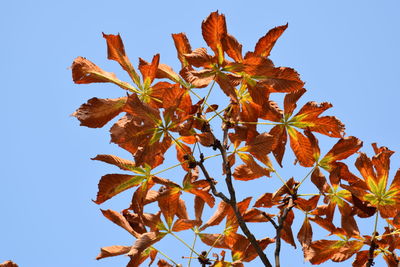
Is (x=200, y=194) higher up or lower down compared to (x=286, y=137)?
lower down

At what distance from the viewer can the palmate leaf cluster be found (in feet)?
5.38

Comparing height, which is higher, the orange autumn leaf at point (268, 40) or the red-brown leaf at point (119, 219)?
the orange autumn leaf at point (268, 40)

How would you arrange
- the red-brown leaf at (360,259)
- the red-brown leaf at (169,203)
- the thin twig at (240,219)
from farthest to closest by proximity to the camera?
the red-brown leaf at (360,259) → the red-brown leaf at (169,203) → the thin twig at (240,219)

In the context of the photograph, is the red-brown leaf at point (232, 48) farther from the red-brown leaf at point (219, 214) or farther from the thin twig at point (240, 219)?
the red-brown leaf at point (219, 214)

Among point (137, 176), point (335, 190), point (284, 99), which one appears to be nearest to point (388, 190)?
point (335, 190)

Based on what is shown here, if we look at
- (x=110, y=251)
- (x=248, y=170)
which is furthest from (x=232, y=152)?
(x=110, y=251)

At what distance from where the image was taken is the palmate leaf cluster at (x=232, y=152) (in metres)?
1.64

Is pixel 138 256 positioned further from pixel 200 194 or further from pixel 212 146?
pixel 212 146

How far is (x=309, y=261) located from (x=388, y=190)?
0.41 metres

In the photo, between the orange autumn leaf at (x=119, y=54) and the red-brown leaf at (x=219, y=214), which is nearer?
the orange autumn leaf at (x=119, y=54)

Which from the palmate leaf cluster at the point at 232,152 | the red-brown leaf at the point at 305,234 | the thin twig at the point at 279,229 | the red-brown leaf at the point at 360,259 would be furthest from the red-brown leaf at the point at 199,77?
the red-brown leaf at the point at 360,259

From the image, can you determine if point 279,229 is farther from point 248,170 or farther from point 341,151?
point 341,151

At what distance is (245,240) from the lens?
1.94 m

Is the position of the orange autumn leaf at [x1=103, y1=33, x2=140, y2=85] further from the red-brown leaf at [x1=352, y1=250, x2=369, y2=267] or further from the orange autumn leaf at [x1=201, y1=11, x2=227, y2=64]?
the red-brown leaf at [x1=352, y1=250, x2=369, y2=267]
